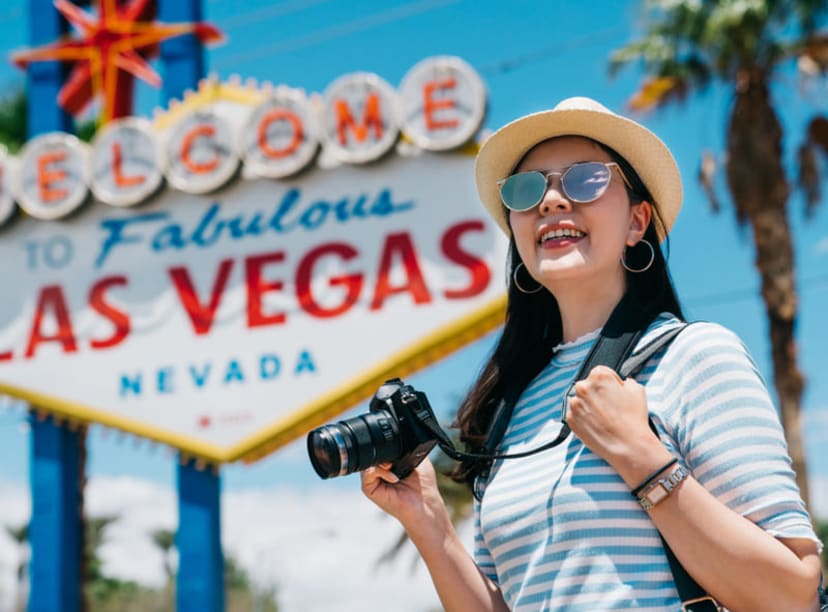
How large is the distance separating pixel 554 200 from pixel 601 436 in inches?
20.5

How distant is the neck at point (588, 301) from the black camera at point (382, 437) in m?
0.32

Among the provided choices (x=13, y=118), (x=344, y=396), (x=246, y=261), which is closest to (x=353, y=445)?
(x=344, y=396)

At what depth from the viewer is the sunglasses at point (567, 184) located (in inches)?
82.4

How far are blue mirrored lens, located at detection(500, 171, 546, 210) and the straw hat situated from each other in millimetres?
112

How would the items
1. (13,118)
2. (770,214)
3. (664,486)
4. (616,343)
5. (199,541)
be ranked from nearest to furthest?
(664,486) < (616,343) < (199,541) < (770,214) < (13,118)

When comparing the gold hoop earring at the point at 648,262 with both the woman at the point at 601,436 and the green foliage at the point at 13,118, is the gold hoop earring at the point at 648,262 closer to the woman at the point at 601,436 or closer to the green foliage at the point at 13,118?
the woman at the point at 601,436

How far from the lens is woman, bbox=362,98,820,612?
172cm

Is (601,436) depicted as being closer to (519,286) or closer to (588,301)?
(588,301)

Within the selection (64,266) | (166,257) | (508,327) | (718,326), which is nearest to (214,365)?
(166,257)

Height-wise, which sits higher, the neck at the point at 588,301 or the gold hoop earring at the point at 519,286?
the gold hoop earring at the point at 519,286

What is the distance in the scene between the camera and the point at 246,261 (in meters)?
8.60

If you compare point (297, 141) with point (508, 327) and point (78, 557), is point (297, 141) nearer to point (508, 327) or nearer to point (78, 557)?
point (78, 557)

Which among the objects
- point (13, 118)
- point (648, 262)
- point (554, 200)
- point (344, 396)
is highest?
point (13, 118)

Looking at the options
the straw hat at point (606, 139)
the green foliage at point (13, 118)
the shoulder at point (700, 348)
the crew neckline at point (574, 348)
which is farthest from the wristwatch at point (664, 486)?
the green foliage at point (13, 118)
